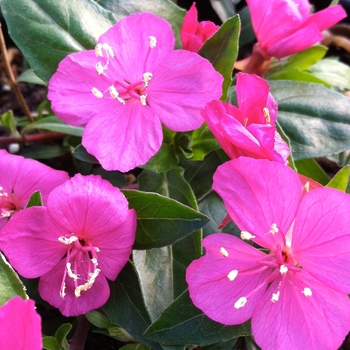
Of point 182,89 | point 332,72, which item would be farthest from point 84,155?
point 332,72

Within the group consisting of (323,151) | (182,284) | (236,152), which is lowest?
(182,284)

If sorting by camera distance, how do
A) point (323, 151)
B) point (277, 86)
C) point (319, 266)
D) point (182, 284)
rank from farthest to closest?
point (277, 86)
point (323, 151)
point (182, 284)
point (319, 266)

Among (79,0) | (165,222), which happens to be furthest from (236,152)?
(79,0)

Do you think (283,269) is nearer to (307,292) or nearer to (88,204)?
(307,292)

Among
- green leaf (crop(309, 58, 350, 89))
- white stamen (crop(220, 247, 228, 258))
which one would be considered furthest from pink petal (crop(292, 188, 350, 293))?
green leaf (crop(309, 58, 350, 89))

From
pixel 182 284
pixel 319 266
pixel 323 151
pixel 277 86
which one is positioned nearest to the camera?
pixel 319 266

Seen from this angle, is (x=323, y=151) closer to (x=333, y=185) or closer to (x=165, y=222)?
(x=333, y=185)

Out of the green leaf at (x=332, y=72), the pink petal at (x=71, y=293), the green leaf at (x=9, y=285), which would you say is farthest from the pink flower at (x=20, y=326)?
the green leaf at (x=332, y=72)

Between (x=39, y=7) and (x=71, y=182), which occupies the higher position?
(x=39, y=7)
